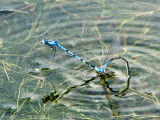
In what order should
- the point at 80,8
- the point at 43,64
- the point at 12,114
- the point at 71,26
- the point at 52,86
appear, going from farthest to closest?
the point at 80,8 → the point at 71,26 → the point at 43,64 → the point at 52,86 → the point at 12,114

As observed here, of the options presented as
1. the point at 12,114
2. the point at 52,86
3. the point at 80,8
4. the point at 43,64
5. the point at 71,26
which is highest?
the point at 80,8

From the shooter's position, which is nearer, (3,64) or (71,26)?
(3,64)

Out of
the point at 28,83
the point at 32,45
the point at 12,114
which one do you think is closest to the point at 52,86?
the point at 28,83

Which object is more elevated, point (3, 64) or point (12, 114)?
point (3, 64)

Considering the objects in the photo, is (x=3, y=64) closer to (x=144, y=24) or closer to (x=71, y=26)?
(x=71, y=26)

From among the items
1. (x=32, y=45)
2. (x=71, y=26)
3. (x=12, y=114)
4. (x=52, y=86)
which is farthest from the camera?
(x=71, y=26)

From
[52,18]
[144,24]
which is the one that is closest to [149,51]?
[144,24]

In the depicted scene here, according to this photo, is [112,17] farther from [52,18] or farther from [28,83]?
[28,83]
